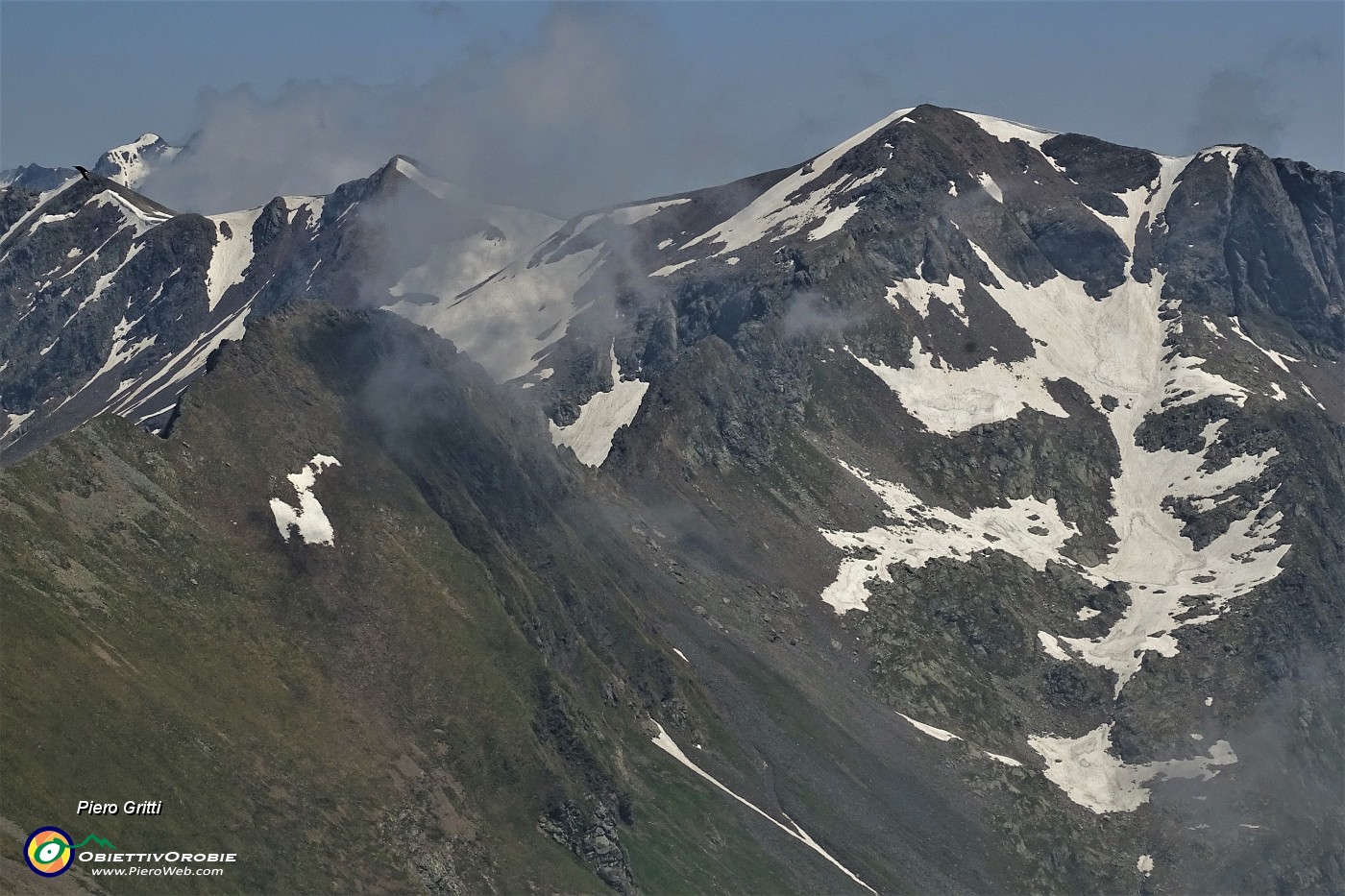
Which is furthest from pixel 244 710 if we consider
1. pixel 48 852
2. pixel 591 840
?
pixel 591 840

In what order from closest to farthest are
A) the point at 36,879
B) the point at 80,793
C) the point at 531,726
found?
the point at 36,879 < the point at 80,793 < the point at 531,726

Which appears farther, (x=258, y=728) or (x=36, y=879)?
(x=258, y=728)

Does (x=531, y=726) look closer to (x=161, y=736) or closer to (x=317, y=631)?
(x=317, y=631)

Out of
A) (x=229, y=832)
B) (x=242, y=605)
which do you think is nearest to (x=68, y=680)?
(x=229, y=832)

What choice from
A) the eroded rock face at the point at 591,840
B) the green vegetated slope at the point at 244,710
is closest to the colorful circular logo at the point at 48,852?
the green vegetated slope at the point at 244,710

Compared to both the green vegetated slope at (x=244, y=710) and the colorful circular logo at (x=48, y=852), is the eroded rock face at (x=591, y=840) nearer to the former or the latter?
the green vegetated slope at (x=244, y=710)

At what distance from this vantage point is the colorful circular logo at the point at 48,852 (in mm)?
130125

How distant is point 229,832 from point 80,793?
56.1 ft

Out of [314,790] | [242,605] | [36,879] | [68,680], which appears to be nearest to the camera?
[36,879]

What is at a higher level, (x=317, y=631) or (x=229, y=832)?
(x=317, y=631)

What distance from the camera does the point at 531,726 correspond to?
198 m

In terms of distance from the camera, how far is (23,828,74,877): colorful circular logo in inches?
5123

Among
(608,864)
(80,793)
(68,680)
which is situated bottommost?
(608,864)

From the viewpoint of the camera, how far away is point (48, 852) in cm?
13212
